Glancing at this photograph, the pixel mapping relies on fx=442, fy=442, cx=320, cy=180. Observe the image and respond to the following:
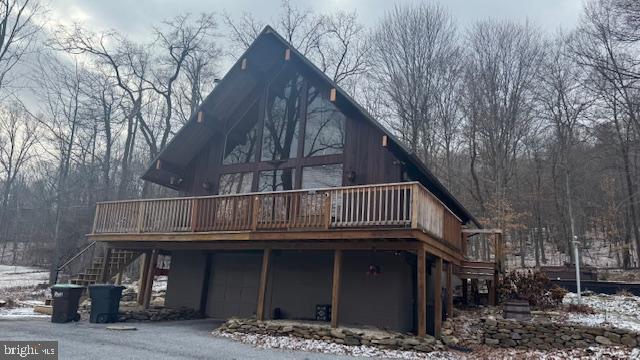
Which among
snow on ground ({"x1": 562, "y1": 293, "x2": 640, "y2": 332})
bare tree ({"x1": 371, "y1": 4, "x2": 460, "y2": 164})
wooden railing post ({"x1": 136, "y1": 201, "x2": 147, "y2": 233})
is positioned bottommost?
snow on ground ({"x1": 562, "y1": 293, "x2": 640, "y2": 332})

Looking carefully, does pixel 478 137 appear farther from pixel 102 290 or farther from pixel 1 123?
pixel 1 123

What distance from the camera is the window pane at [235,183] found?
13641 millimetres

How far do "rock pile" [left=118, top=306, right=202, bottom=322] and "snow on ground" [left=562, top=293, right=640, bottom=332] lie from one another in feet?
34.1

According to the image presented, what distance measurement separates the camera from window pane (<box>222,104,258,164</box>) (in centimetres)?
1392

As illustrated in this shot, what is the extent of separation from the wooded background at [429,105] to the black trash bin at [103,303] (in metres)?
12.6

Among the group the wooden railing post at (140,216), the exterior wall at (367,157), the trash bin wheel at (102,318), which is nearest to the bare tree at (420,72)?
the exterior wall at (367,157)

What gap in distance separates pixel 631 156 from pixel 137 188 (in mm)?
29603

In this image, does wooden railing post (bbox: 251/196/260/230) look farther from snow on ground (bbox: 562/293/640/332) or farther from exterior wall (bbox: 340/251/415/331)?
snow on ground (bbox: 562/293/640/332)

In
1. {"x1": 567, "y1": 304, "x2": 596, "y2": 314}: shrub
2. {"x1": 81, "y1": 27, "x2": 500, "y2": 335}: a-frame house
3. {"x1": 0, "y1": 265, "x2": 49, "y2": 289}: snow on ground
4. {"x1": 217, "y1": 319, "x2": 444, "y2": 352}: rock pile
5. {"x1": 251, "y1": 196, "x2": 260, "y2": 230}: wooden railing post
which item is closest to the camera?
{"x1": 217, "y1": 319, "x2": 444, "y2": 352}: rock pile

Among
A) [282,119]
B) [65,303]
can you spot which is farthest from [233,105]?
[65,303]

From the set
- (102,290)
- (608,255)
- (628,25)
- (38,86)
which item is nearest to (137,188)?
(38,86)

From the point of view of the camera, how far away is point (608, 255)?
26.9 meters

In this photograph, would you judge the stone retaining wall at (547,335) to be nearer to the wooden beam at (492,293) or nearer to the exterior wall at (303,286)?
the exterior wall at (303,286)

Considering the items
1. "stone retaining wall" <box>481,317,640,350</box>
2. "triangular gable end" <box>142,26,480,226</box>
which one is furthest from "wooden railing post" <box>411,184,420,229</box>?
"stone retaining wall" <box>481,317,640,350</box>
